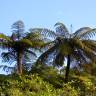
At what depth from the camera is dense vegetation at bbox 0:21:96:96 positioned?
77.8 ft

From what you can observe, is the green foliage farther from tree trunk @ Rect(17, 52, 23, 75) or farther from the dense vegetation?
tree trunk @ Rect(17, 52, 23, 75)

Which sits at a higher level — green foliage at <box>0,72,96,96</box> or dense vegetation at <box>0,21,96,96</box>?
dense vegetation at <box>0,21,96,96</box>

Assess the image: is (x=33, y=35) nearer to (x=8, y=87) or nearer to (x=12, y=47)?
(x=12, y=47)

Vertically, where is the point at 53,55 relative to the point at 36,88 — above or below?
above

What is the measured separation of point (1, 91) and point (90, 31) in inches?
248

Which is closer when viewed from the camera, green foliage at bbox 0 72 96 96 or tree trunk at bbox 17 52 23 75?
green foliage at bbox 0 72 96 96

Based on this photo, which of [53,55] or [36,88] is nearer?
[36,88]

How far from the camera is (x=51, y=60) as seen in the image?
81.0 ft

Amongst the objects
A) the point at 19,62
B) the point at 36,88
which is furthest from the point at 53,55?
the point at 36,88

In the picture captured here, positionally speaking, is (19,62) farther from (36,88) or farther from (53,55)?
(36,88)

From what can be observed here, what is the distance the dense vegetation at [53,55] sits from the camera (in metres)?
23.7

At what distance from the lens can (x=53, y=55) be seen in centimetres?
2452

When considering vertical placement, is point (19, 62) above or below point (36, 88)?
above

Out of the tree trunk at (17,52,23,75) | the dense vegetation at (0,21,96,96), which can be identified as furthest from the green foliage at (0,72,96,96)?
the tree trunk at (17,52,23,75)
